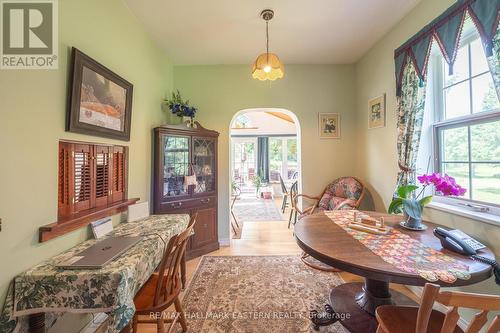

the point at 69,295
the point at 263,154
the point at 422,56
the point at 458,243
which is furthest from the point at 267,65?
the point at 263,154

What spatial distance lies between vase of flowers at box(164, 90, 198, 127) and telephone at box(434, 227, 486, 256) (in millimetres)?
2875

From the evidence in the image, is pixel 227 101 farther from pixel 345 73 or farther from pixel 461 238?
pixel 461 238

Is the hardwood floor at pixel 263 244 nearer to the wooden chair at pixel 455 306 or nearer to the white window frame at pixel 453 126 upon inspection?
the white window frame at pixel 453 126

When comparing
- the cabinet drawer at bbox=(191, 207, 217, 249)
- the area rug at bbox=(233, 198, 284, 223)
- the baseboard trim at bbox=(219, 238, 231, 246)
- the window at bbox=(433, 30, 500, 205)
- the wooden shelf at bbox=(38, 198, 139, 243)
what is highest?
the window at bbox=(433, 30, 500, 205)

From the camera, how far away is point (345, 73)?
338 centimetres

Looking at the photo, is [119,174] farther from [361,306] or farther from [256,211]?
[256,211]

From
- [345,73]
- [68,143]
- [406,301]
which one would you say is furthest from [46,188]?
[345,73]

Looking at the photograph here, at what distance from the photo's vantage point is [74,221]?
4.68ft

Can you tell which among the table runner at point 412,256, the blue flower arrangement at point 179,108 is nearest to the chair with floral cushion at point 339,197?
the table runner at point 412,256

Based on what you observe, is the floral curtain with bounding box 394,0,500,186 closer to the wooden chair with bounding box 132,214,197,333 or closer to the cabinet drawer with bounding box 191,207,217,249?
the wooden chair with bounding box 132,214,197,333

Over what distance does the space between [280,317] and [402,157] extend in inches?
77.1

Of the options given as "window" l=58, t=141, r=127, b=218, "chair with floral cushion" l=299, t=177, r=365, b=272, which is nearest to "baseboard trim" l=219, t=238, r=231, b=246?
"chair with floral cushion" l=299, t=177, r=365, b=272

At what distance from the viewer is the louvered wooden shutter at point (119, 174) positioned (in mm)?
1967

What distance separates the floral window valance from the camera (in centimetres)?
139
